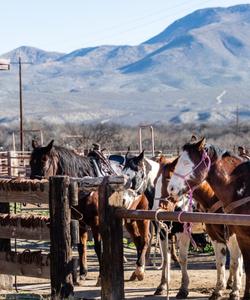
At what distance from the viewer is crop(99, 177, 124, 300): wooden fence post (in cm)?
725

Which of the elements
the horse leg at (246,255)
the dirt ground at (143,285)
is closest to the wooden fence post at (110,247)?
the dirt ground at (143,285)

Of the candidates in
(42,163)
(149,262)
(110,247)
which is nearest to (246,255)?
(110,247)

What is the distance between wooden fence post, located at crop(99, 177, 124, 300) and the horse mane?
3.20 meters

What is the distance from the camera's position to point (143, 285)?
10.4 meters

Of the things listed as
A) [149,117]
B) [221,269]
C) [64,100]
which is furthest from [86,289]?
[64,100]

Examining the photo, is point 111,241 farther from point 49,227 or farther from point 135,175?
point 135,175

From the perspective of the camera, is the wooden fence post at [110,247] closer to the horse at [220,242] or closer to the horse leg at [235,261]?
the horse at [220,242]

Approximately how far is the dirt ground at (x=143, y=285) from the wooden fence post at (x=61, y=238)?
0.58 metres

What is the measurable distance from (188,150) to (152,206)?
111 inches

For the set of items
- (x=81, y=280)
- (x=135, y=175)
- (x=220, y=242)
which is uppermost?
(x=135, y=175)

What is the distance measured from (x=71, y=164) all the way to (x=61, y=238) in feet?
9.66

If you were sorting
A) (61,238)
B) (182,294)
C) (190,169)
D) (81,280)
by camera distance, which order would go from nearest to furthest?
(61,238) → (190,169) → (182,294) → (81,280)

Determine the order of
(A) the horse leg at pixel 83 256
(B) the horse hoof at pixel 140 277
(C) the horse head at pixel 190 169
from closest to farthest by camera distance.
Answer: (C) the horse head at pixel 190 169, (B) the horse hoof at pixel 140 277, (A) the horse leg at pixel 83 256

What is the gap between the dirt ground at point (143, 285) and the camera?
30.3 feet
